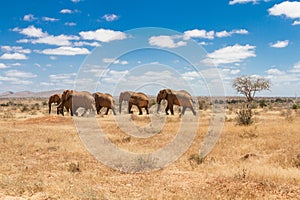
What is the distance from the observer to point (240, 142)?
14.4m

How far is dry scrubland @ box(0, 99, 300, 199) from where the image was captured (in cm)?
772

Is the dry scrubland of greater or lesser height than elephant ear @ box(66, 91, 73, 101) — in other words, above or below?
below

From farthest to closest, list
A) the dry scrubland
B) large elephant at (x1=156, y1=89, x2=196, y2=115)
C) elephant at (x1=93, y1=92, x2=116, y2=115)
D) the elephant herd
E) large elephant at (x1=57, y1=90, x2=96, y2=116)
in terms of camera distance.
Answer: elephant at (x1=93, y1=92, x2=116, y2=115) < large elephant at (x1=156, y1=89, x2=196, y2=115) < the elephant herd < large elephant at (x1=57, y1=90, x2=96, y2=116) < the dry scrubland

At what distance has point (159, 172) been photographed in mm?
9953

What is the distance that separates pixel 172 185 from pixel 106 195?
1.76 metres

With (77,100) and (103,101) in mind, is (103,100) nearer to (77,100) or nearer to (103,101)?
(103,101)

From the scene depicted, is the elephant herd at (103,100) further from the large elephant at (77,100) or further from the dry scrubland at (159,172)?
the dry scrubland at (159,172)

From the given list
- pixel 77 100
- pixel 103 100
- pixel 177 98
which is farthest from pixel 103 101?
pixel 177 98

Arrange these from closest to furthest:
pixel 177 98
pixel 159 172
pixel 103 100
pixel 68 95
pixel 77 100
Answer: pixel 159 172 < pixel 68 95 < pixel 77 100 < pixel 177 98 < pixel 103 100

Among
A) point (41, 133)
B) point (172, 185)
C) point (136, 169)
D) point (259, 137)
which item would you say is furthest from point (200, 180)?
point (41, 133)

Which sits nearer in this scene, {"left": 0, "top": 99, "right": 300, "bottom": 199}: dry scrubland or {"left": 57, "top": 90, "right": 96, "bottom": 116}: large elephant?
{"left": 0, "top": 99, "right": 300, "bottom": 199}: dry scrubland

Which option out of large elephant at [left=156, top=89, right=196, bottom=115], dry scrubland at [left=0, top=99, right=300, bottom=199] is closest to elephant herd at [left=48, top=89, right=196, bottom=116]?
large elephant at [left=156, top=89, right=196, bottom=115]

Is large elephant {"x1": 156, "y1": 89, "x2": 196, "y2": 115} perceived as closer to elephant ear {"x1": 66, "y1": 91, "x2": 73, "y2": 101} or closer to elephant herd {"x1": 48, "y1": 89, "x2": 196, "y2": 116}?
elephant herd {"x1": 48, "y1": 89, "x2": 196, "y2": 116}

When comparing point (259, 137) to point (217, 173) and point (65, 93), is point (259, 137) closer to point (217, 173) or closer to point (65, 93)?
point (217, 173)
